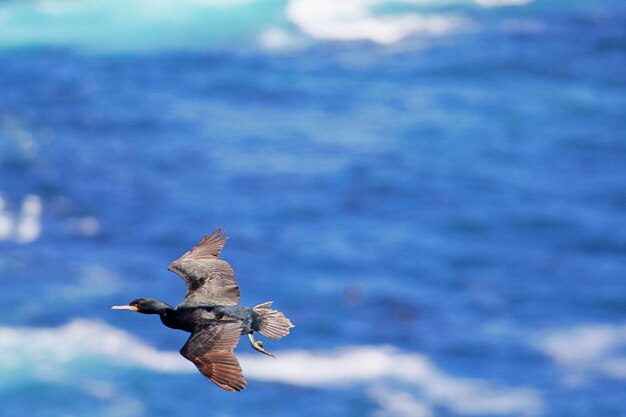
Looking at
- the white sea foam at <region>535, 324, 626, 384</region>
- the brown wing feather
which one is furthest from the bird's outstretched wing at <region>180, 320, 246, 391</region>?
the white sea foam at <region>535, 324, 626, 384</region>

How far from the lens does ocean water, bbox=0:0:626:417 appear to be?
40.7 m

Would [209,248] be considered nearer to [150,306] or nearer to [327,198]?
[150,306]

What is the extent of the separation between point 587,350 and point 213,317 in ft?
90.4

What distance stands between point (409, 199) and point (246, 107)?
892 centimetres

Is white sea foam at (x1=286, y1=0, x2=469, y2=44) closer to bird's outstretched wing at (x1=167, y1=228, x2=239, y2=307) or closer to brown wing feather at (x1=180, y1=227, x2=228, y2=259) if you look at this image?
brown wing feather at (x1=180, y1=227, x2=228, y2=259)

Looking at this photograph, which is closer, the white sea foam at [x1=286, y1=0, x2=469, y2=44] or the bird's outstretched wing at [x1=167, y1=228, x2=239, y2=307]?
the bird's outstretched wing at [x1=167, y1=228, x2=239, y2=307]

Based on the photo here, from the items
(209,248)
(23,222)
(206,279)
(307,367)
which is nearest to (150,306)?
(206,279)

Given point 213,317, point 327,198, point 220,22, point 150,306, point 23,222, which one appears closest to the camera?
point 213,317

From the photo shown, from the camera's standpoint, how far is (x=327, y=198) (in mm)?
49188

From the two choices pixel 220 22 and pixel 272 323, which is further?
pixel 220 22

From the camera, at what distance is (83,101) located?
179 ft

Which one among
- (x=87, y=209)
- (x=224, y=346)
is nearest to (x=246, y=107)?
(x=87, y=209)

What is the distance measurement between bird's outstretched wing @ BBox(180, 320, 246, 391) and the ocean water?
22204mm

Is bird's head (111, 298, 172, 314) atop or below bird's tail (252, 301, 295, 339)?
below
